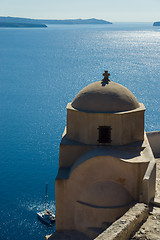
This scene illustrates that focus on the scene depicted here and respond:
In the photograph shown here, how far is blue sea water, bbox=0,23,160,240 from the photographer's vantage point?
25047mm

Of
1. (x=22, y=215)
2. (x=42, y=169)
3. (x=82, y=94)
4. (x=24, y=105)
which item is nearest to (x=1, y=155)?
(x=42, y=169)

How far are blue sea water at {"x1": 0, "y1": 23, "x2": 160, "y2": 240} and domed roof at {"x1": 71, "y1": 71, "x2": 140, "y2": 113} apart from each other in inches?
509

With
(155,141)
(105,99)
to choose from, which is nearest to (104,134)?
(105,99)

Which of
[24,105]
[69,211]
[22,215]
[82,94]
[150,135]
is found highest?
[82,94]

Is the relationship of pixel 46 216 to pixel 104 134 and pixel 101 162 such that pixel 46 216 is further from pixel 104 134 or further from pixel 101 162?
pixel 101 162

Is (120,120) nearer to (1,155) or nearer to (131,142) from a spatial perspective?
(131,142)

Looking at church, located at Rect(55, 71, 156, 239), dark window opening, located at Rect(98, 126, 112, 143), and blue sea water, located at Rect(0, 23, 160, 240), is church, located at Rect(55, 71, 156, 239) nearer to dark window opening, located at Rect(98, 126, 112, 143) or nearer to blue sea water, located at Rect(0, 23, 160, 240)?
dark window opening, located at Rect(98, 126, 112, 143)

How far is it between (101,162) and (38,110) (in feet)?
120

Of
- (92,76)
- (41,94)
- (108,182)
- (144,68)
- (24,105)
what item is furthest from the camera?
(144,68)

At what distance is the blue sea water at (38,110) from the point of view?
25.0 meters

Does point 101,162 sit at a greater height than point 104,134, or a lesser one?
lesser

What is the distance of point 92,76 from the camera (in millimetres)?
64812

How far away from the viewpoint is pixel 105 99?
11.9 metres

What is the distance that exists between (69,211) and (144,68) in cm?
6376
